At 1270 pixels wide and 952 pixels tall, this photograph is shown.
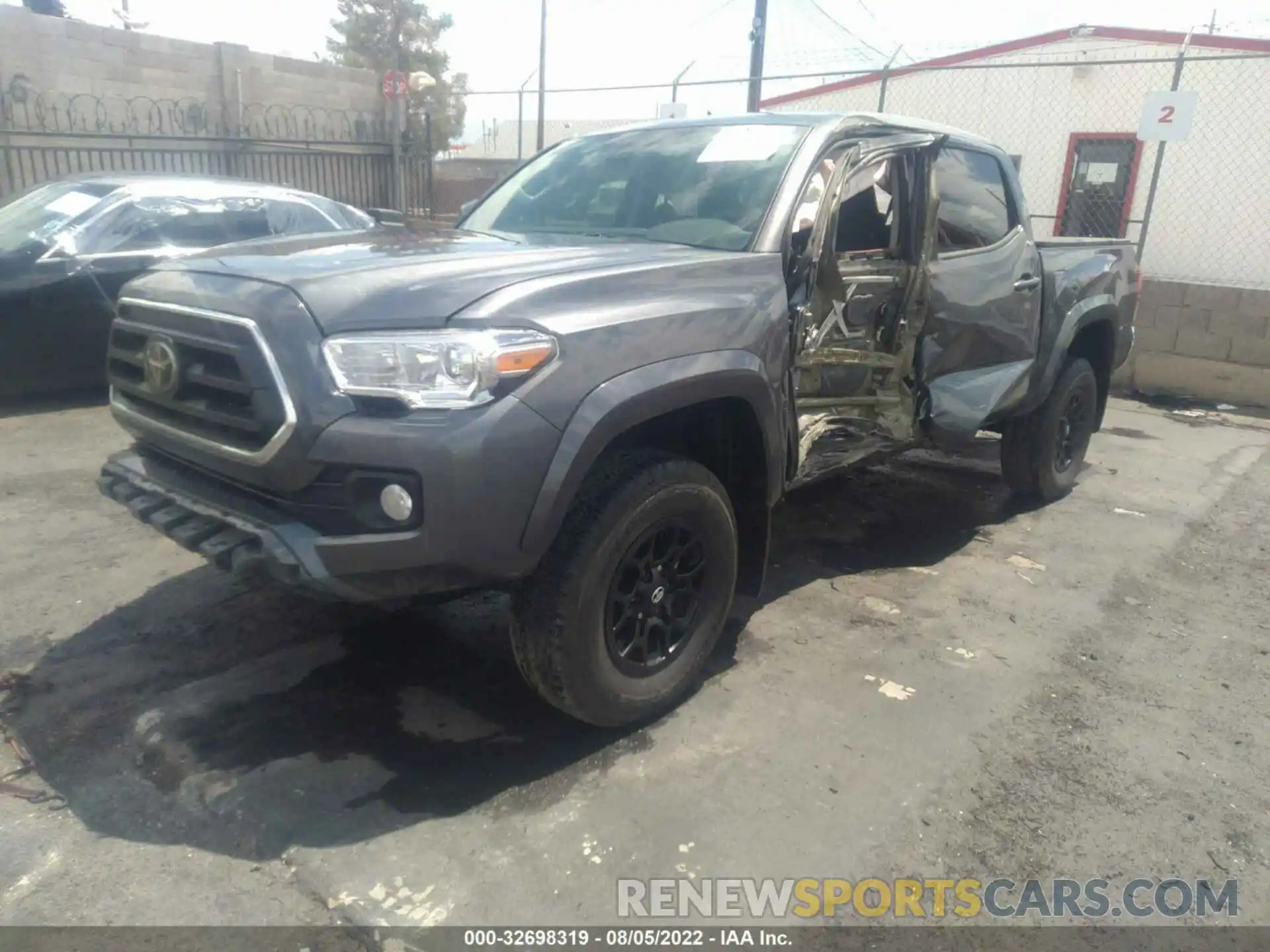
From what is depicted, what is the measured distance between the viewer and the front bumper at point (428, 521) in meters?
2.30

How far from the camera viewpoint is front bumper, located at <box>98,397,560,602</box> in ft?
7.55

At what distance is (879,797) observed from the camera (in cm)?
275

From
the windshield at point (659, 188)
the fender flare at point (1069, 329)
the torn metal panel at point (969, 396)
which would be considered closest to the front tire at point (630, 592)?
the windshield at point (659, 188)

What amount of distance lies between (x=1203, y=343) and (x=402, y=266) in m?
8.45

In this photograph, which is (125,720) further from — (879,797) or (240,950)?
(879,797)

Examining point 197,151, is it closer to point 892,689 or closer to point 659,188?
point 659,188

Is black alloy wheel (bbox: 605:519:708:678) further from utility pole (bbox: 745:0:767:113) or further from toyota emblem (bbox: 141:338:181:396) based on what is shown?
utility pole (bbox: 745:0:767:113)

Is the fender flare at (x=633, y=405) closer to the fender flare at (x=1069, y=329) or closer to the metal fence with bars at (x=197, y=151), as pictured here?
the fender flare at (x=1069, y=329)

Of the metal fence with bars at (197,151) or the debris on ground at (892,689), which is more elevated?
the metal fence with bars at (197,151)

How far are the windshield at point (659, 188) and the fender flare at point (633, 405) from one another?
0.55m

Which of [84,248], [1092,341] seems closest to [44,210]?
[84,248]

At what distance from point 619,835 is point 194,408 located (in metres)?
1.68

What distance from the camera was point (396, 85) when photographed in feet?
42.7

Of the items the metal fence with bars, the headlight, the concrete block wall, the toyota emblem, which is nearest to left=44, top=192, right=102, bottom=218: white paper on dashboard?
the toyota emblem
